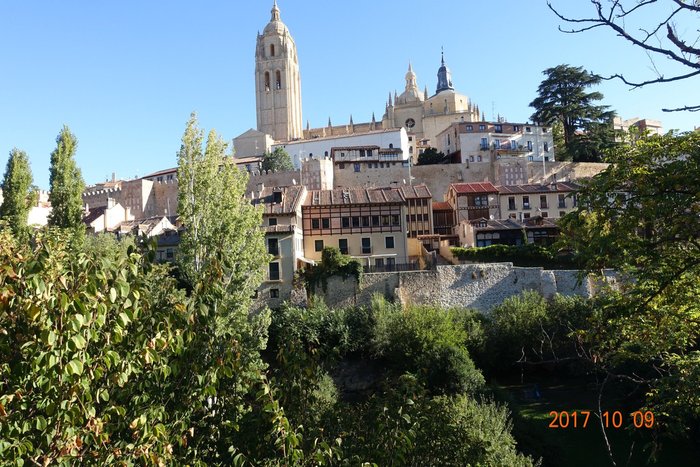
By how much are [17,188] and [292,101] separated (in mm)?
80547

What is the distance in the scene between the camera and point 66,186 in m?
28.4

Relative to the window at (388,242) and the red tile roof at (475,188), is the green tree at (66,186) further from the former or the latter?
the red tile roof at (475,188)

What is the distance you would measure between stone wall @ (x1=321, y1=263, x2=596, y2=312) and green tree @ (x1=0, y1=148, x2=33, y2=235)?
15078 millimetres

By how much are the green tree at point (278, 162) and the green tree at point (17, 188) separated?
3678cm

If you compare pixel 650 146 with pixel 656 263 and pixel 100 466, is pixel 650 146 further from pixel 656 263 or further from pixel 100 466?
pixel 100 466

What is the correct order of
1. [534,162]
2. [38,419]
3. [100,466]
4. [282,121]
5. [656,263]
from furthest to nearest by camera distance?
[282,121]
[534,162]
[656,263]
[100,466]
[38,419]

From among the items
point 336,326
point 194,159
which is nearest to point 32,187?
point 194,159

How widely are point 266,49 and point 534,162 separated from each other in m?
62.5

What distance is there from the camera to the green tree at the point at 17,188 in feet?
92.1

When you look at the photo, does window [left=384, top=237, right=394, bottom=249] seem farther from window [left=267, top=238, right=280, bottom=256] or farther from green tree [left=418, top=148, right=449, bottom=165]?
green tree [left=418, top=148, right=449, bottom=165]

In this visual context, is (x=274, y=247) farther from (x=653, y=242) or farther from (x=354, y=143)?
(x=354, y=143)

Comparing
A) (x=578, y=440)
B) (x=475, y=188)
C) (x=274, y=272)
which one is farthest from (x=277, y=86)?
(x=578, y=440)

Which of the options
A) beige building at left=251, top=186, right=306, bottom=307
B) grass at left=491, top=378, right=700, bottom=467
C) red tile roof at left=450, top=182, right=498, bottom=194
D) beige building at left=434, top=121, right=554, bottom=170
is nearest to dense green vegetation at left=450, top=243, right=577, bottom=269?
grass at left=491, top=378, right=700, bottom=467

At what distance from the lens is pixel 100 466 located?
4.57m
